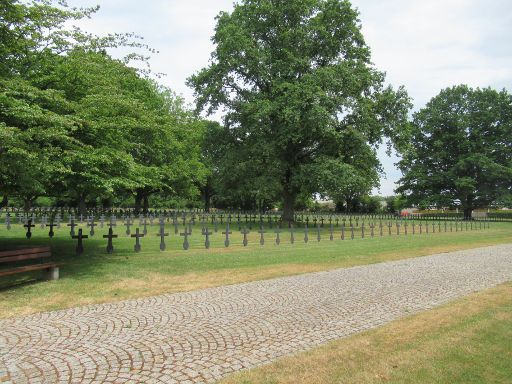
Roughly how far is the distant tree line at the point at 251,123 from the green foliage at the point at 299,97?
0.11 metres

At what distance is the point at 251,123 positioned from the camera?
29.5 m

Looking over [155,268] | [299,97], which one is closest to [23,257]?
[155,268]

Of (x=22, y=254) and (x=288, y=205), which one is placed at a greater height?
(x=288, y=205)

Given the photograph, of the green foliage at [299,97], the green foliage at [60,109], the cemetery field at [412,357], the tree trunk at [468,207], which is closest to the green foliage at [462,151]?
the tree trunk at [468,207]

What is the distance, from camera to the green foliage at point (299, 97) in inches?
1082

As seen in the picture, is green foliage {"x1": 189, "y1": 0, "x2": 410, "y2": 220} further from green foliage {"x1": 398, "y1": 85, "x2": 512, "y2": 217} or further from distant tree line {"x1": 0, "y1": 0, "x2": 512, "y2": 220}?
green foliage {"x1": 398, "y1": 85, "x2": 512, "y2": 217}

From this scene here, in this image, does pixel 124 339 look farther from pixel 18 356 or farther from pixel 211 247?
pixel 211 247

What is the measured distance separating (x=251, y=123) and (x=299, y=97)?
4.33 meters

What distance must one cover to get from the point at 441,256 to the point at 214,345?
1188cm

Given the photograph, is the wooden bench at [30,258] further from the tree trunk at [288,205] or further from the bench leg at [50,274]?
the tree trunk at [288,205]

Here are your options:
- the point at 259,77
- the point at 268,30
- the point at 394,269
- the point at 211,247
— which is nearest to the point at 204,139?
the point at 259,77

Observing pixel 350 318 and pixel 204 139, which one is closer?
pixel 350 318

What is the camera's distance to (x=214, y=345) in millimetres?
5047

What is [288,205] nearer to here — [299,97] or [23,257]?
[299,97]
